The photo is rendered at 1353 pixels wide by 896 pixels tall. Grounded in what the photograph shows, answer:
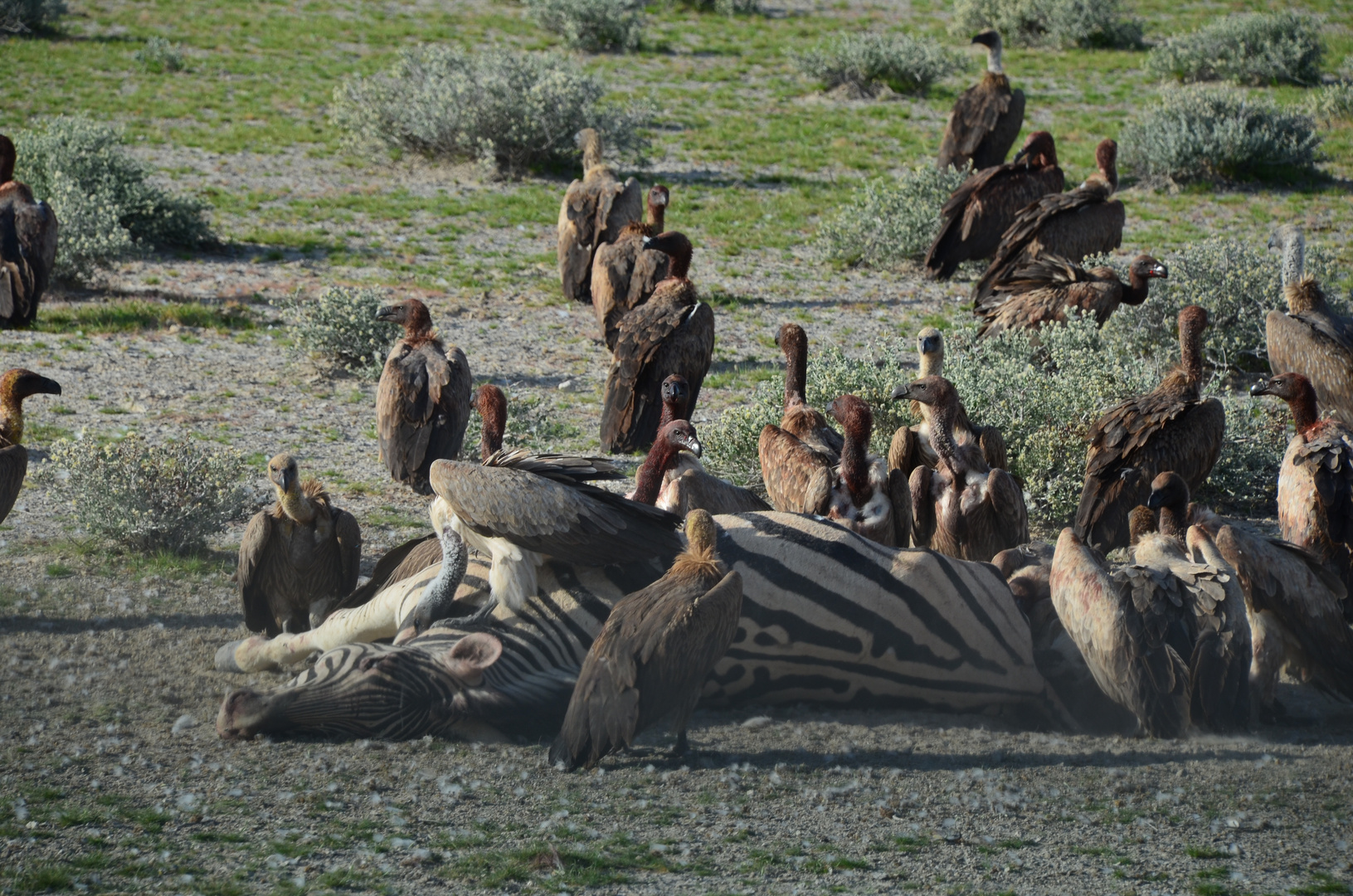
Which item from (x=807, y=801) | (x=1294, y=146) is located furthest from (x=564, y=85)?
(x=807, y=801)

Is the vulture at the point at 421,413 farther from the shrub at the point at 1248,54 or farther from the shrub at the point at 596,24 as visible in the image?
the shrub at the point at 1248,54

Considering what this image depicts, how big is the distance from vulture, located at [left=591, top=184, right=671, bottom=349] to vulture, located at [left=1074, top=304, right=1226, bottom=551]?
418 centimetres

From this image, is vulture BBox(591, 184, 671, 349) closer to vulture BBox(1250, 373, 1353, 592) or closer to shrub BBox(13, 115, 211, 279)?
shrub BBox(13, 115, 211, 279)

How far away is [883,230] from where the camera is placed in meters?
14.4

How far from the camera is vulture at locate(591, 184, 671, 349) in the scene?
11.1m

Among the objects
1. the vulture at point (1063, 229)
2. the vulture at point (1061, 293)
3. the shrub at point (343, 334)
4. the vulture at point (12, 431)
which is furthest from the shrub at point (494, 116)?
the vulture at point (12, 431)

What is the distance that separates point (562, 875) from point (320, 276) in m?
10.2

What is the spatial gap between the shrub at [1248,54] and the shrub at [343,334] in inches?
642

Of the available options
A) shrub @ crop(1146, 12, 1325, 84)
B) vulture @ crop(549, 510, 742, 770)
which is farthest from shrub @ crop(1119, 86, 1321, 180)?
vulture @ crop(549, 510, 742, 770)

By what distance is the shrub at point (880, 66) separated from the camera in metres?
21.9

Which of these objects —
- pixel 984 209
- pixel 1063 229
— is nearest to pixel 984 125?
pixel 984 209

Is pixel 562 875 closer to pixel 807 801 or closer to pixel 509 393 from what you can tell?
pixel 807 801

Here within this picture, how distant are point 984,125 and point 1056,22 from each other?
10.5 m

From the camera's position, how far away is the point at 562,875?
13.7 ft
